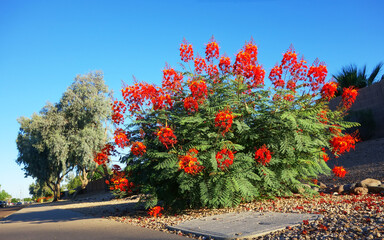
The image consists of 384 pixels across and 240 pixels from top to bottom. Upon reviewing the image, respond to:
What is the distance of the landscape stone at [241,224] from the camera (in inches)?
227

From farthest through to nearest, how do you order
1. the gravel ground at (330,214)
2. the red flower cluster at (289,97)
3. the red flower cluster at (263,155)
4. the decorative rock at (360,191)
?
the decorative rock at (360,191) < the red flower cluster at (289,97) < the red flower cluster at (263,155) < the gravel ground at (330,214)

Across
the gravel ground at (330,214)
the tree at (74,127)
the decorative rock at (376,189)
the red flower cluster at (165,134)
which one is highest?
the tree at (74,127)

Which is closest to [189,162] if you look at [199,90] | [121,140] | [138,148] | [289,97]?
[138,148]

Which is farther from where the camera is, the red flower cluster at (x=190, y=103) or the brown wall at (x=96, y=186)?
the brown wall at (x=96, y=186)

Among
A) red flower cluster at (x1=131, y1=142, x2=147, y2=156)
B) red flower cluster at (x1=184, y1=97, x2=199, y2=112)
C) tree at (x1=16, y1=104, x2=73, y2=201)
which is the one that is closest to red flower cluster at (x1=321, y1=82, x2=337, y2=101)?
red flower cluster at (x1=184, y1=97, x2=199, y2=112)

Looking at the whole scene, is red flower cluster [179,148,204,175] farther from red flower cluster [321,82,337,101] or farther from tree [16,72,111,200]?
tree [16,72,111,200]

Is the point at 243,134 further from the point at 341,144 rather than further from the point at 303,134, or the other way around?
the point at 341,144

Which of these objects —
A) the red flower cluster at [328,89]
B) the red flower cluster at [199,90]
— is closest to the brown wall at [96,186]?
the red flower cluster at [199,90]

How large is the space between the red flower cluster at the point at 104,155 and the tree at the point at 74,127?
20.4m

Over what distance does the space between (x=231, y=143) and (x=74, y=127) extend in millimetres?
26222

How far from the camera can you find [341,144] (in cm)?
838

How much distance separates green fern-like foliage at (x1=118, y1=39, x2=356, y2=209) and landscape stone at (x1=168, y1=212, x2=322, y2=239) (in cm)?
66

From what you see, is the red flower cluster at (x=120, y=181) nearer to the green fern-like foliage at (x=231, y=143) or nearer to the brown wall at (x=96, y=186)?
the green fern-like foliage at (x=231, y=143)

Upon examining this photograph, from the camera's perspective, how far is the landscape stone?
5.76 metres
